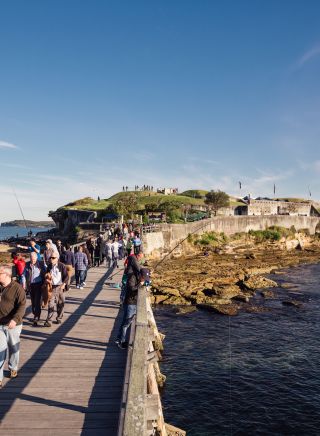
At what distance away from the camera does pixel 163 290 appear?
82.4 ft

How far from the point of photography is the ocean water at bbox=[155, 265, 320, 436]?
36.3 ft

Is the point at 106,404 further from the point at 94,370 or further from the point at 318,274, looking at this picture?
the point at 318,274

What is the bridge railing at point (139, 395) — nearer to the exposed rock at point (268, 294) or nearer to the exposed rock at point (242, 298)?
the exposed rock at point (242, 298)

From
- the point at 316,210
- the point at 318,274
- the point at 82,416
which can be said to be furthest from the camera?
the point at 316,210

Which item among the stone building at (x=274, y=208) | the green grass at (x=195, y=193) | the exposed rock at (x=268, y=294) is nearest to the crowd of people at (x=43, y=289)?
the exposed rock at (x=268, y=294)

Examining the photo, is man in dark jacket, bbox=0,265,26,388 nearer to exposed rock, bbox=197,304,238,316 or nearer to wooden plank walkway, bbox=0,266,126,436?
wooden plank walkway, bbox=0,266,126,436

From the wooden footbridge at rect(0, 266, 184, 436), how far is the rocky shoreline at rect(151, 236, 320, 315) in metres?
5.71

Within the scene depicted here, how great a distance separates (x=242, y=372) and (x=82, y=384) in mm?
9358

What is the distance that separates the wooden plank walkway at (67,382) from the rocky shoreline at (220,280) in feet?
17.5

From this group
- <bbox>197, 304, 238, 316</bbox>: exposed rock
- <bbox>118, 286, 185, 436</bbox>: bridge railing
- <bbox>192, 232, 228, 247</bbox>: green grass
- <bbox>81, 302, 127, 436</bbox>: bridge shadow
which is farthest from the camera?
<bbox>192, 232, 228, 247</bbox>: green grass

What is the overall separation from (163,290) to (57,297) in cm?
1550

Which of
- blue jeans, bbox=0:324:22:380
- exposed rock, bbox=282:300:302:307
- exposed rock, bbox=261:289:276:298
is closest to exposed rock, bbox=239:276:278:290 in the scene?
exposed rock, bbox=261:289:276:298

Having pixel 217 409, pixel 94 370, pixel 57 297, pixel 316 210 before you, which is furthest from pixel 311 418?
pixel 316 210

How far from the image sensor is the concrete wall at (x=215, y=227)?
40812mm
